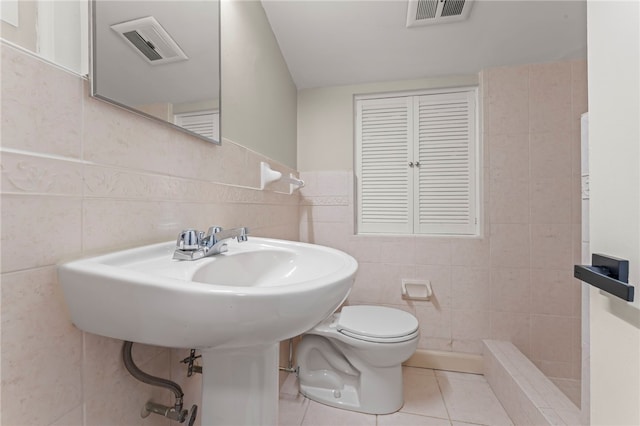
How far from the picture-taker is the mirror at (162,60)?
0.57m

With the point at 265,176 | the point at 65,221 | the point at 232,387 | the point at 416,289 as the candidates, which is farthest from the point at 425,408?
the point at 65,221

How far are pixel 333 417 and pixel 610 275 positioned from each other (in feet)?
4.27

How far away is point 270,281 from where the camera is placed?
0.82 meters

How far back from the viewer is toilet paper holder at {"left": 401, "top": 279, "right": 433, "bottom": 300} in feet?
5.79

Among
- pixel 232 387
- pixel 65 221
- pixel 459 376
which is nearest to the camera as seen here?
pixel 65 221

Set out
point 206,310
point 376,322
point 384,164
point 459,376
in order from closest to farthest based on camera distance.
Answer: point 206,310 → point 376,322 → point 459,376 → point 384,164

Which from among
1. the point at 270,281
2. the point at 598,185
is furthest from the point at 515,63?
the point at 270,281

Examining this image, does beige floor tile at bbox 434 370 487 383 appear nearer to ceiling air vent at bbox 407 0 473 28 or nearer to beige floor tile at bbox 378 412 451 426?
beige floor tile at bbox 378 412 451 426

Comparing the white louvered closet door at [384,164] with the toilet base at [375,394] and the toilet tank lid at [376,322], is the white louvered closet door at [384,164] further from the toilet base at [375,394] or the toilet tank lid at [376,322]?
the toilet base at [375,394]

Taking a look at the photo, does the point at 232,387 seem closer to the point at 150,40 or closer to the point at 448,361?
the point at 150,40

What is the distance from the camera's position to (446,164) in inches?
72.9

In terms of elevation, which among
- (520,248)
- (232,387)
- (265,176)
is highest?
(265,176)

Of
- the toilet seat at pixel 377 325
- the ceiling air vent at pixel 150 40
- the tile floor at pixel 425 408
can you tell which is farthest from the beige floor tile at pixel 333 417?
the ceiling air vent at pixel 150 40

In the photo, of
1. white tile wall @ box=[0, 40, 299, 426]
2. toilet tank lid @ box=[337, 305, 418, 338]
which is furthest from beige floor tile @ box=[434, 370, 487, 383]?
white tile wall @ box=[0, 40, 299, 426]
